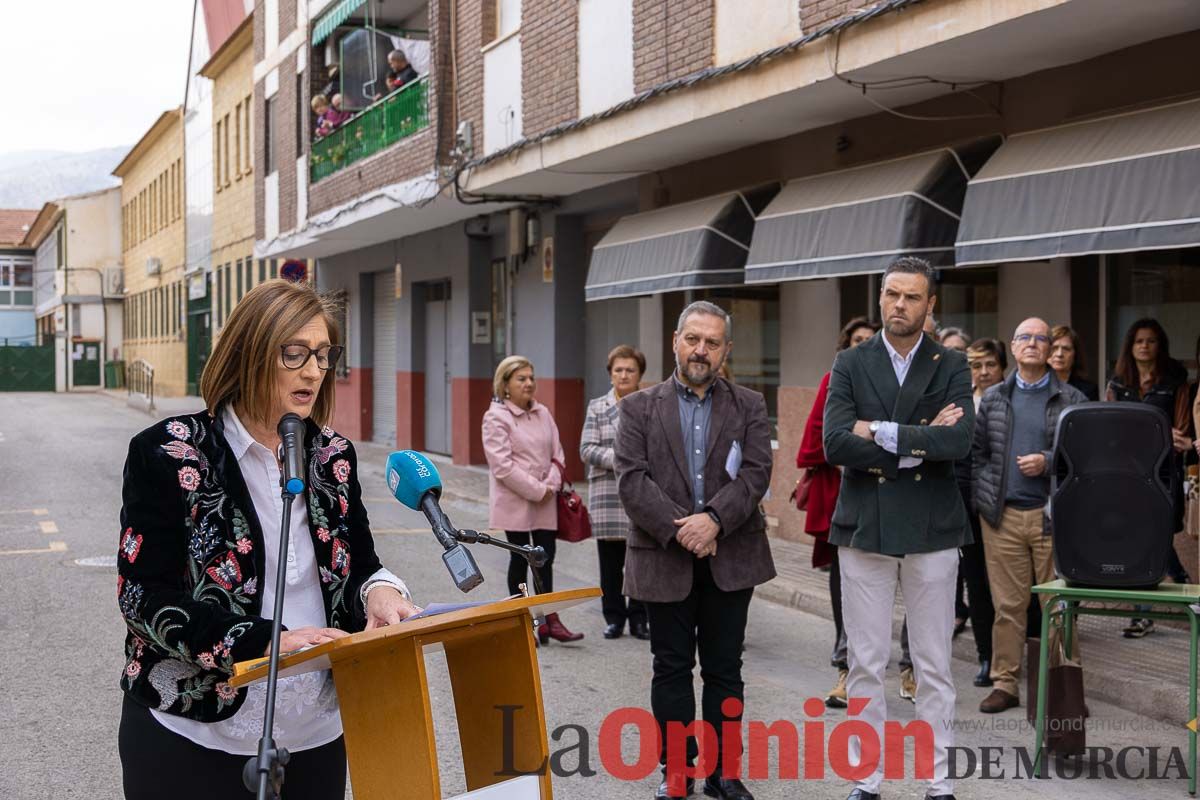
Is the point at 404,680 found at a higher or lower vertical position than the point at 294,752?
higher

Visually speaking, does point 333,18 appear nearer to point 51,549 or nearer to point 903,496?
point 51,549

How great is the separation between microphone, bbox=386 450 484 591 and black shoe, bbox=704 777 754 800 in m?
3.00

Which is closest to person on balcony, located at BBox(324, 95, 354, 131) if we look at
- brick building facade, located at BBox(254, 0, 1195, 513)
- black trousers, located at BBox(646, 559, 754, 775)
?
brick building facade, located at BBox(254, 0, 1195, 513)

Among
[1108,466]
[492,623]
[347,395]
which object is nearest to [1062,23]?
[1108,466]

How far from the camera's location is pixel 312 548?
2977 millimetres

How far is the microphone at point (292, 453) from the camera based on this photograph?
2656 millimetres

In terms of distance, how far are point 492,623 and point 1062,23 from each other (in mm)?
6918

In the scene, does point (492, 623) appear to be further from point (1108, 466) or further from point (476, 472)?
point (476, 472)

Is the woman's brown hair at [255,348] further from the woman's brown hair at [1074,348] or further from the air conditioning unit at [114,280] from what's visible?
the air conditioning unit at [114,280]

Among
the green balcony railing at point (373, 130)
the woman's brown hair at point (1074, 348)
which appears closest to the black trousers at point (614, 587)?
the woman's brown hair at point (1074, 348)

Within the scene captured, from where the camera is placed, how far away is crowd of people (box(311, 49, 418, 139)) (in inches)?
837

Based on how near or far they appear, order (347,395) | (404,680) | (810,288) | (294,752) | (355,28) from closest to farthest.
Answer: (404,680)
(294,752)
(810,288)
(355,28)
(347,395)

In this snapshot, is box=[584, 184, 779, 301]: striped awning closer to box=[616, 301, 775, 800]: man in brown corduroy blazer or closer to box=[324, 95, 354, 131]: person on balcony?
box=[616, 301, 775, 800]: man in brown corduroy blazer

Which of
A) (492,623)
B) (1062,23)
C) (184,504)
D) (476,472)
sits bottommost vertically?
(476,472)
